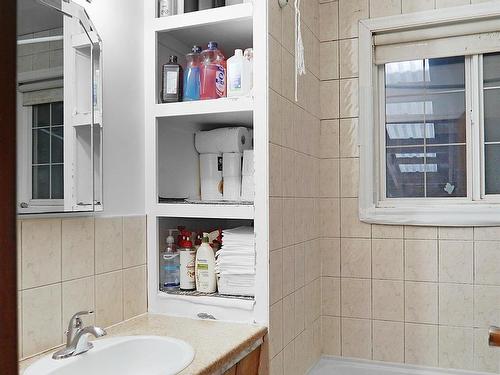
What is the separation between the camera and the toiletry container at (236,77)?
1.77 meters

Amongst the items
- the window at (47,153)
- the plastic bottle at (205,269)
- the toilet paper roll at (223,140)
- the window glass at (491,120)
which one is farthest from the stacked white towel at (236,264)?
the window glass at (491,120)

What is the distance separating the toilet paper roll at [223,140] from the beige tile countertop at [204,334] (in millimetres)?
709

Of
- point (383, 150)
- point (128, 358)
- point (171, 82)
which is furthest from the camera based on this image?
point (383, 150)

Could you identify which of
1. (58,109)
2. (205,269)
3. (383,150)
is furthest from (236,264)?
(383,150)

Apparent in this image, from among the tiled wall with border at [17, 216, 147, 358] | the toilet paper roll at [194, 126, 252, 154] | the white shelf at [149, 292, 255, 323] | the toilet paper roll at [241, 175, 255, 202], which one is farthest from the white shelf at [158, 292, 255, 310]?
the toilet paper roll at [194, 126, 252, 154]

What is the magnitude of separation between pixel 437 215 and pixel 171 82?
1.39 m

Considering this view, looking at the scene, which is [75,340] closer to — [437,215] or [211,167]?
[211,167]

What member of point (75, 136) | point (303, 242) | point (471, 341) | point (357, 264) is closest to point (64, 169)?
point (75, 136)

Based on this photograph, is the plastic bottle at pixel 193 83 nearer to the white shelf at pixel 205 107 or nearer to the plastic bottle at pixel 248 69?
the white shelf at pixel 205 107

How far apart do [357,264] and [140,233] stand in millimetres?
1160

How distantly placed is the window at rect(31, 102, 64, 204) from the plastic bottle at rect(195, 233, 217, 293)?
59 cm

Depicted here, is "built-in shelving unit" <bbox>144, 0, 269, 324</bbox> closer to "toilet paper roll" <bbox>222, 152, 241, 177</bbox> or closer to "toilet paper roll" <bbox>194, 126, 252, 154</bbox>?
"toilet paper roll" <bbox>194, 126, 252, 154</bbox>

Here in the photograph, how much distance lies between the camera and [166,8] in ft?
6.21

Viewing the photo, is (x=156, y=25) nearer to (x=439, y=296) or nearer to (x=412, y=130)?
(x=412, y=130)
